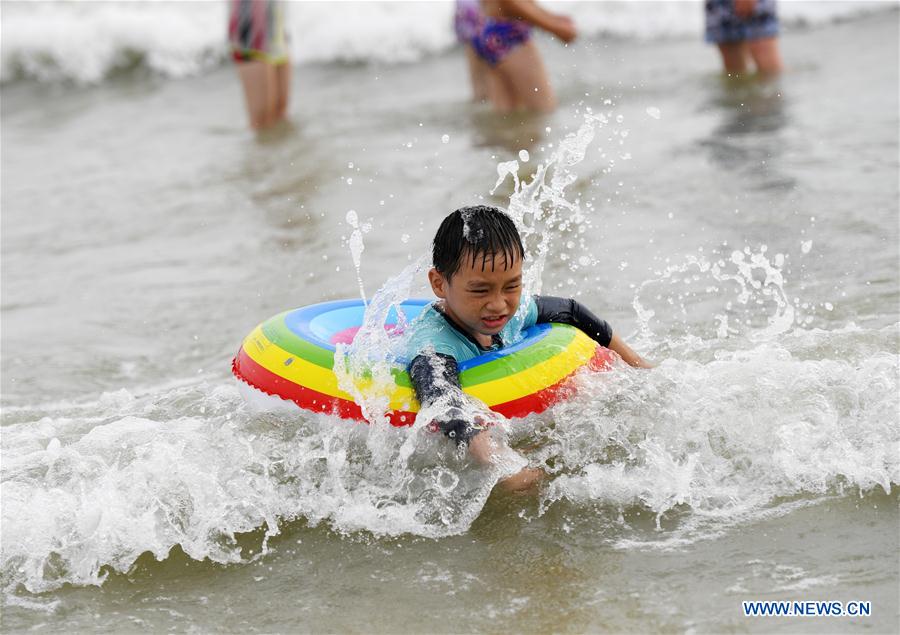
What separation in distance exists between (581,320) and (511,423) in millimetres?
691

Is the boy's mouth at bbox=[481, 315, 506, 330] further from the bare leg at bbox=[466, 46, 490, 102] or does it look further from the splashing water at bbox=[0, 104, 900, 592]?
the bare leg at bbox=[466, 46, 490, 102]

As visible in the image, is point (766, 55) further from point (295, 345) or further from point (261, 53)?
point (295, 345)

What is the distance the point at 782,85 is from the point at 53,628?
29.5ft

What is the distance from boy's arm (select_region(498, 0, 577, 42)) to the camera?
338 inches

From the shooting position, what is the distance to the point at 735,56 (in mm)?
11203

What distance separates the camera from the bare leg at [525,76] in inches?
379

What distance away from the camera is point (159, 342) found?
6.20 meters

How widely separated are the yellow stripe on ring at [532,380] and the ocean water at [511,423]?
10 centimetres

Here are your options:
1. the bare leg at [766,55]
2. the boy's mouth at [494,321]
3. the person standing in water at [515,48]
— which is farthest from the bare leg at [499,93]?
the boy's mouth at [494,321]

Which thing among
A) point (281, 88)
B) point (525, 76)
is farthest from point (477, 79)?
point (525, 76)

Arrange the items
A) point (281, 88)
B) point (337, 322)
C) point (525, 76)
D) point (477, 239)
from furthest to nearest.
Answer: point (281, 88)
point (525, 76)
point (337, 322)
point (477, 239)

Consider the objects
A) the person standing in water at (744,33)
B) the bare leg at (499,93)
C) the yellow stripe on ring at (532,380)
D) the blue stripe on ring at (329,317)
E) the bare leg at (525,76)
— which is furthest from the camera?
the person standing in water at (744,33)

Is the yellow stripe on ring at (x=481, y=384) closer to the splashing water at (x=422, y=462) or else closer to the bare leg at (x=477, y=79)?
the splashing water at (x=422, y=462)

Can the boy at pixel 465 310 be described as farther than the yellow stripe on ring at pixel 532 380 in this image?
No
